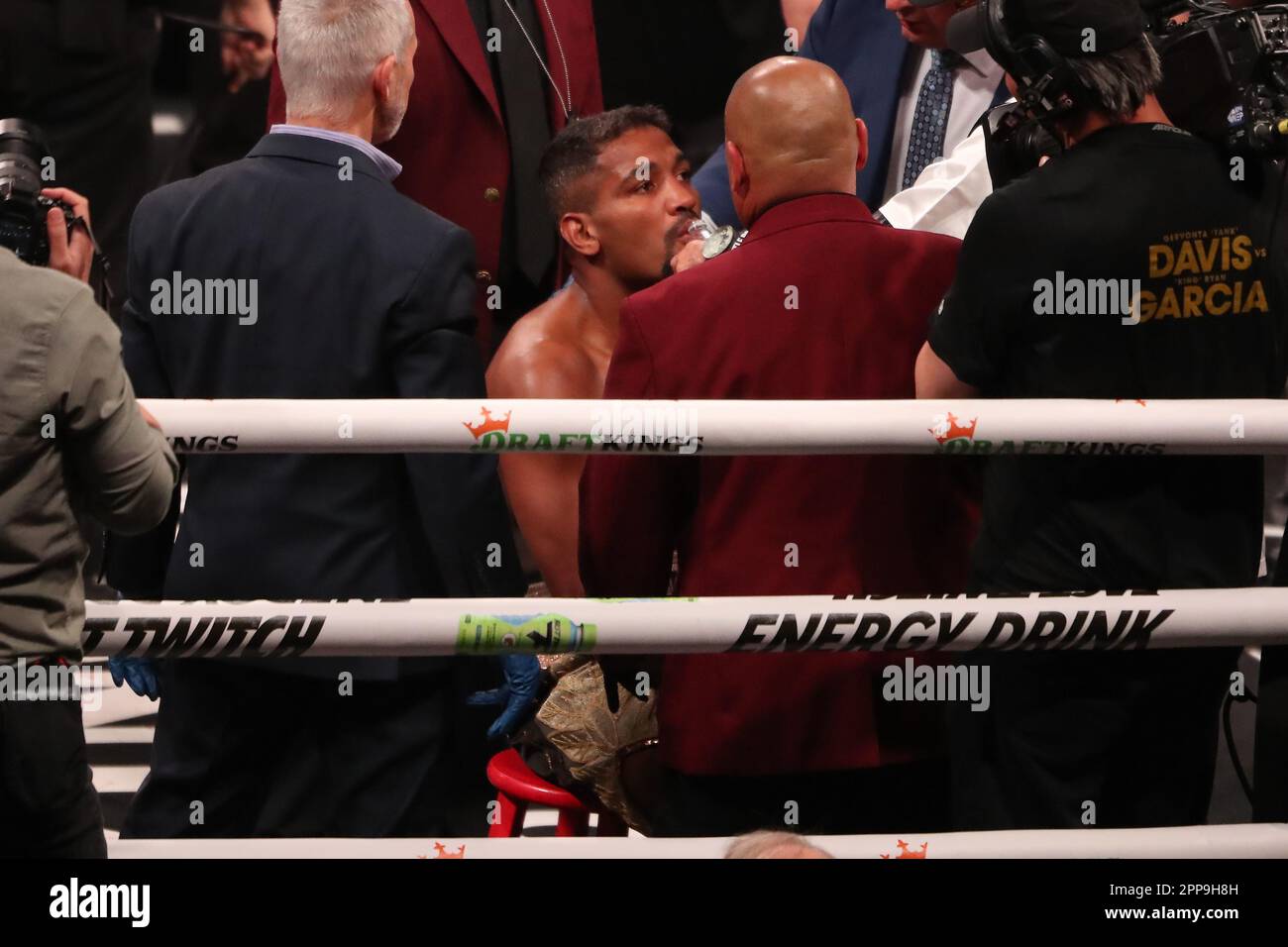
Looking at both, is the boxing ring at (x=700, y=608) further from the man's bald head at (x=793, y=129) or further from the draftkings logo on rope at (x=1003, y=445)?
the man's bald head at (x=793, y=129)

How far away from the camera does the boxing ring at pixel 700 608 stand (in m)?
2.04

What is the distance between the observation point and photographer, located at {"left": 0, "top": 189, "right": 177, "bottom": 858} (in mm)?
1785

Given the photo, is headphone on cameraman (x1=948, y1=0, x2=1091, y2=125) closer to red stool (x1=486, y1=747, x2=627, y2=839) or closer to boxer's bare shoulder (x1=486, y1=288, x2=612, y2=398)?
boxer's bare shoulder (x1=486, y1=288, x2=612, y2=398)

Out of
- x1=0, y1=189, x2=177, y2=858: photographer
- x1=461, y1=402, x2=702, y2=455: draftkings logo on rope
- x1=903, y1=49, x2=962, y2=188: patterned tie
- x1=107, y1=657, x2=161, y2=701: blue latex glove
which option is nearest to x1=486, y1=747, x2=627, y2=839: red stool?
x1=107, y1=657, x2=161, y2=701: blue latex glove

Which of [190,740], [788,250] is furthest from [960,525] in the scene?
[190,740]

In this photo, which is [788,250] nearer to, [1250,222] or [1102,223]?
[1102,223]

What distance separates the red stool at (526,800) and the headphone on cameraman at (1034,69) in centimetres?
123

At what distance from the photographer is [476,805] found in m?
2.51

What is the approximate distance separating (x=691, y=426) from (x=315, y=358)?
56 centimetres

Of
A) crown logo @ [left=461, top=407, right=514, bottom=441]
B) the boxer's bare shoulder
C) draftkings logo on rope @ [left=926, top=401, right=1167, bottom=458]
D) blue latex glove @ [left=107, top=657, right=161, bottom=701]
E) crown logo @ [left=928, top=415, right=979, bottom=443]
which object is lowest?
blue latex glove @ [left=107, top=657, right=161, bottom=701]

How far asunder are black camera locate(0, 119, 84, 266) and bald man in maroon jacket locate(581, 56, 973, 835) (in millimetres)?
905

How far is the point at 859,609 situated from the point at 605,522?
0.37 m

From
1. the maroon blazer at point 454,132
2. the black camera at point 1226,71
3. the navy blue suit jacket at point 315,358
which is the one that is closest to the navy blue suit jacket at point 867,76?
the maroon blazer at point 454,132
